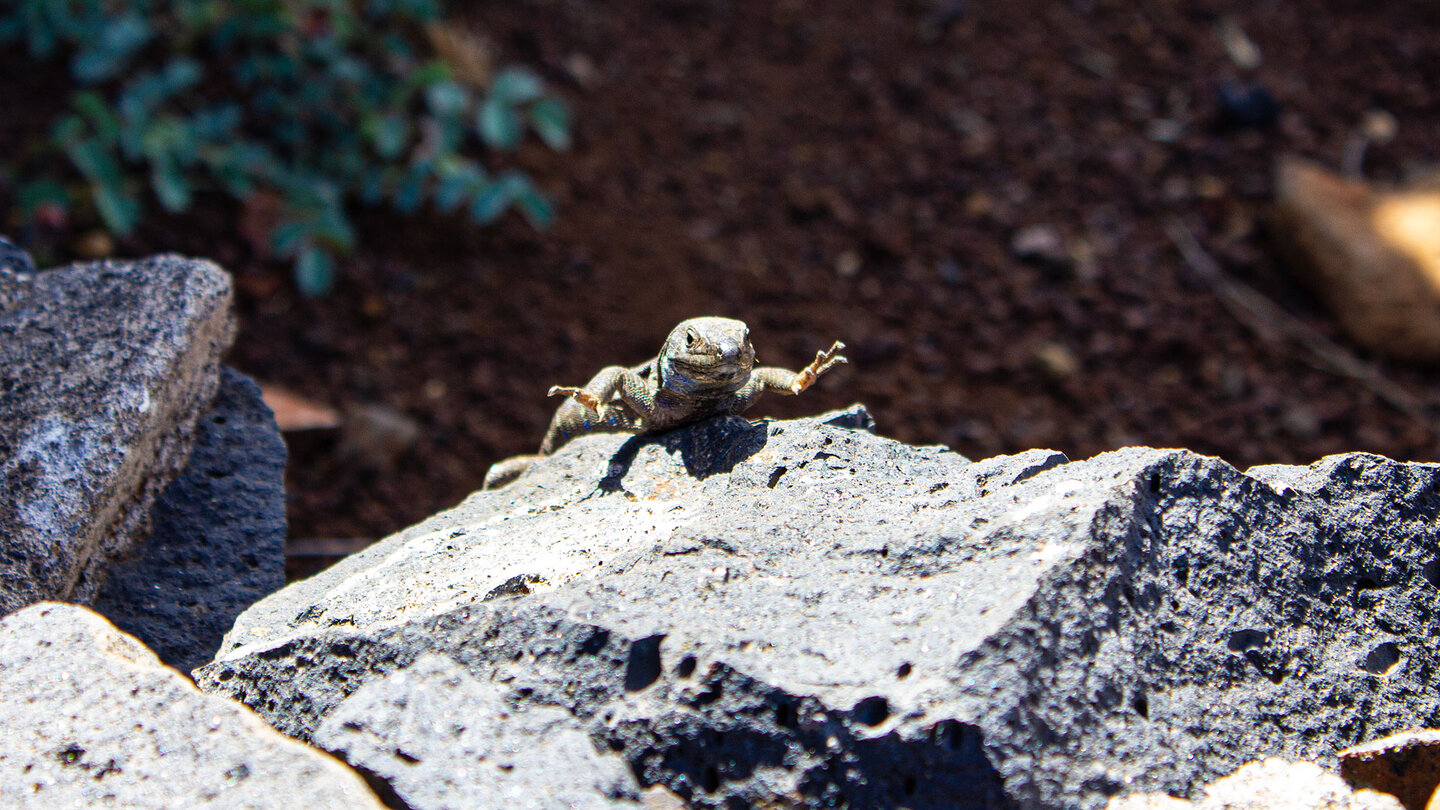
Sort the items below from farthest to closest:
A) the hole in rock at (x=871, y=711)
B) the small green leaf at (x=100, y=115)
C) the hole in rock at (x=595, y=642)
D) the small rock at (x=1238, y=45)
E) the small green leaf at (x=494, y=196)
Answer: the small rock at (x=1238, y=45) → the small green leaf at (x=494, y=196) → the small green leaf at (x=100, y=115) → the hole in rock at (x=595, y=642) → the hole in rock at (x=871, y=711)

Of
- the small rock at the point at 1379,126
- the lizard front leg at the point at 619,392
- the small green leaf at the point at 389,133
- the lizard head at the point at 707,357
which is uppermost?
the small rock at the point at 1379,126

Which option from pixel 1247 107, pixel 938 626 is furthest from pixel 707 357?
pixel 1247 107

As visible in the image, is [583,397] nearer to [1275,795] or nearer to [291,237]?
[1275,795]

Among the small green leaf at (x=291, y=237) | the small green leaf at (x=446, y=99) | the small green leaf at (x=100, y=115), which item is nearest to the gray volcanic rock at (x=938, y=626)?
the small green leaf at (x=291, y=237)

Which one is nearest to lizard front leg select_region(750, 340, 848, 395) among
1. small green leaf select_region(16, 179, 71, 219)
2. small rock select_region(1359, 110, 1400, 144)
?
small green leaf select_region(16, 179, 71, 219)

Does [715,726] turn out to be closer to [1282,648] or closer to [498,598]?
[498,598]

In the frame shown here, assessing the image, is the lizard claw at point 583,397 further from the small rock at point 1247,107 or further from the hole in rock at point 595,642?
the small rock at point 1247,107
